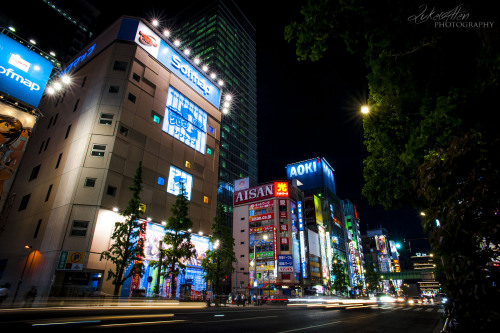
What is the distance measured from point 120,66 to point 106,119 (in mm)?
8507

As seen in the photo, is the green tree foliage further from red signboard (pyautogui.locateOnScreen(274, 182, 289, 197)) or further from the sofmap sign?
red signboard (pyautogui.locateOnScreen(274, 182, 289, 197))

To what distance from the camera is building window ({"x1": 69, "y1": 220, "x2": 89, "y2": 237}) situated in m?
23.6

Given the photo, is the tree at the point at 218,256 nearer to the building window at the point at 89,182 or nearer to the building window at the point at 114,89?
the building window at the point at 89,182

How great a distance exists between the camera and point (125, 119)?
29.6m

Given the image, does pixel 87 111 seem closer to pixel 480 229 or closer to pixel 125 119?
pixel 125 119

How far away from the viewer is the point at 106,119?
2888 cm

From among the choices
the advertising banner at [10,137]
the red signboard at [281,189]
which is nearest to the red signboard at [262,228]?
the red signboard at [281,189]

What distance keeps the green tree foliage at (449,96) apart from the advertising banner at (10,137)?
83.5ft

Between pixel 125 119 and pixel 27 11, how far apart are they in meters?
53.6

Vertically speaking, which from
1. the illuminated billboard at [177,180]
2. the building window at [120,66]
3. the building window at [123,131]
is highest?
the building window at [120,66]

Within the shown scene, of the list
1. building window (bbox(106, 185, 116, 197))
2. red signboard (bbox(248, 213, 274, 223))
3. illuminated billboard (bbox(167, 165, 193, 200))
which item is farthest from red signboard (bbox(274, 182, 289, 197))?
building window (bbox(106, 185, 116, 197))

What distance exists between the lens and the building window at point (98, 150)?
27111 mm

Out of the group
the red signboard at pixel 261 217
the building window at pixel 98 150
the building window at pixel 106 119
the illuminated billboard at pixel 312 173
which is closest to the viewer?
the building window at pixel 98 150

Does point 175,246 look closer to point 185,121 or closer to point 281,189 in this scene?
point 185,121
